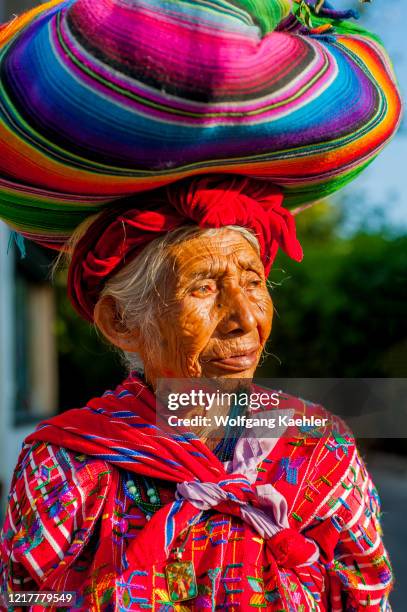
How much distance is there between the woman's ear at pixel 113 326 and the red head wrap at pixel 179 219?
0.06 m

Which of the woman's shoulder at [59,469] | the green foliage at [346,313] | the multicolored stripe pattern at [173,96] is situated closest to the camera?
the multicolored stripe pattern at [173,96]

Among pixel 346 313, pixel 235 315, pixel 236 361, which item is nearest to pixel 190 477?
pixel 236 361

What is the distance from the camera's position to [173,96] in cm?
143

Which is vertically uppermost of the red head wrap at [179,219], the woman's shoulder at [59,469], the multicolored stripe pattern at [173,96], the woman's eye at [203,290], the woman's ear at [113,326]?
the multicolored stripe pattern at [173,96]

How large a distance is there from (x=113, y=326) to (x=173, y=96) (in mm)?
664

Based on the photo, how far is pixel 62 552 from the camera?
1670 mm

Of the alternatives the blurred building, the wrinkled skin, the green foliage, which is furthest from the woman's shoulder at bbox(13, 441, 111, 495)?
the green foliage

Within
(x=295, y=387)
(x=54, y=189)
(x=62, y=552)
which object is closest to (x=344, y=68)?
(x=54, y=189)

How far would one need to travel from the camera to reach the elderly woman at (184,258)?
57.0 inches

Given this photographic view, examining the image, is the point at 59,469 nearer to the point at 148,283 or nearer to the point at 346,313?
the point at 148,283

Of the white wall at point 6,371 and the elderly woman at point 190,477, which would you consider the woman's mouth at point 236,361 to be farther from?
the white wall at point 6,371

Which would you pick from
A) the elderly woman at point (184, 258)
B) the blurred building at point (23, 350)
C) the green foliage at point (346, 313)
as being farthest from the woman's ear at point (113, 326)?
the green foliage at point (346, 313)

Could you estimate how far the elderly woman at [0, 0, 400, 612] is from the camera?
1.45 m

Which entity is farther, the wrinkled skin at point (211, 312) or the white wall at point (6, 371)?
the white wall at point (6, 371)
